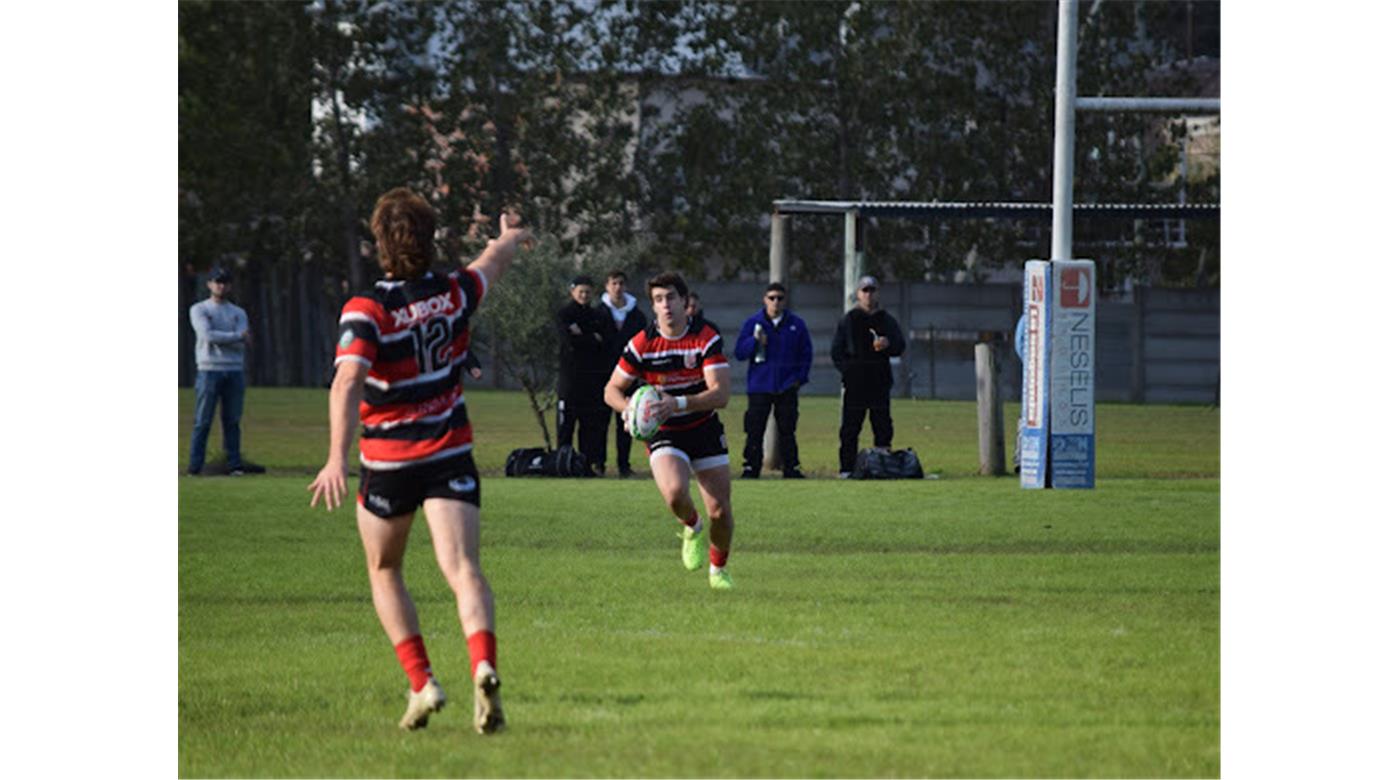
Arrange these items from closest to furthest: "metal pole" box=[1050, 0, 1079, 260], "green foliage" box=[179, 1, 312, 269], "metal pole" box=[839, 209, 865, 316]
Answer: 1. "metal pole" box=[1050, 0, 1079, 260]
2. "metal pole" box=[839, 209, 865, 316]
3. "green foliage" box=[179, 1, 312, 269]

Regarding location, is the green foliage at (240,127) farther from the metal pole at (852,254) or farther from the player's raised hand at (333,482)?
the player's raised hand at (333,482)

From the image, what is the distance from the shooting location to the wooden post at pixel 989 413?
21844mm

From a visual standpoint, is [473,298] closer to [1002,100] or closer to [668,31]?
[1002,100]

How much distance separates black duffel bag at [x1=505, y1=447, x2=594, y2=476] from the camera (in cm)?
2153

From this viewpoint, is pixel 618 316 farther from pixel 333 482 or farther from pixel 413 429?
pixel 333 482

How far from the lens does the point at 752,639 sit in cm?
1098

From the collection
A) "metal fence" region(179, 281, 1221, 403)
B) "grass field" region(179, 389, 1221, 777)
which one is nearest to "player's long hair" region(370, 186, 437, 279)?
"grass field" region(179, 389, 1221, 777)

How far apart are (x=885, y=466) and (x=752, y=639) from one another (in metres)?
10.4

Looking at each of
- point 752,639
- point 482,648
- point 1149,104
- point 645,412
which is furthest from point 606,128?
point 482,648

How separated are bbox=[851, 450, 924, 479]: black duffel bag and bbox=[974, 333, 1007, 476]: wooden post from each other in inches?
33.3

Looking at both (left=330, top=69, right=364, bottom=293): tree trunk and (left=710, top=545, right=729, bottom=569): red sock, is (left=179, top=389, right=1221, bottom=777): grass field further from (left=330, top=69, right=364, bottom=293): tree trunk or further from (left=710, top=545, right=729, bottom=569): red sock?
(left=330, top=69, right=364, bottom=293): tree trunk

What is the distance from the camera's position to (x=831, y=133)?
35.2m

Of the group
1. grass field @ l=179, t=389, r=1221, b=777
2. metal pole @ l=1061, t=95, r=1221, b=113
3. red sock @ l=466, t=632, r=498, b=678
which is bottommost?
grass field @ l=179, t=389, r=1221, b=777

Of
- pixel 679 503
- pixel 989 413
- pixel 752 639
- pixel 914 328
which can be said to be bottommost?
pixel 752 639
